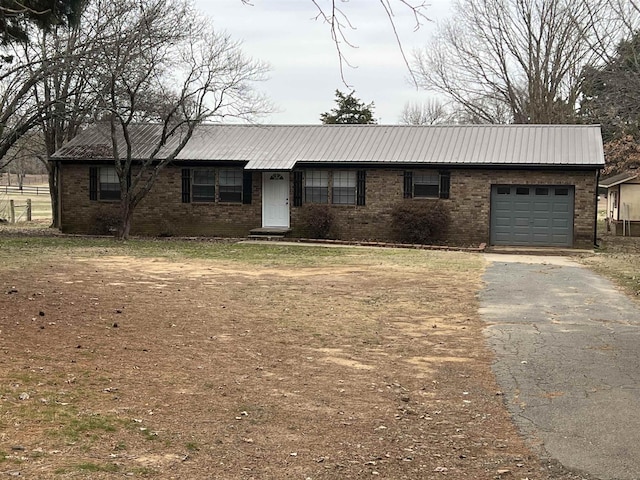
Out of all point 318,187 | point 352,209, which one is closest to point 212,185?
point 318,187

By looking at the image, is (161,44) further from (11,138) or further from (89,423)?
(89,423)

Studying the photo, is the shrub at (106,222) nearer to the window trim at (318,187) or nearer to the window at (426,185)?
the window trim at (318,187)

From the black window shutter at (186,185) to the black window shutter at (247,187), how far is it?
2.00m

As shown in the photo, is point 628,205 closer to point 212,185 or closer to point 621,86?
point 621,86

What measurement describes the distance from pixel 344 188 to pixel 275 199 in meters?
2.49

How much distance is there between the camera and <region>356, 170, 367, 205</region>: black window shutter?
2586 cm

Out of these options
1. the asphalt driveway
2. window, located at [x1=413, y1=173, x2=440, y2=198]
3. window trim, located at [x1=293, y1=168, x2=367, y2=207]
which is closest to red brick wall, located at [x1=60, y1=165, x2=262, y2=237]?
window trim, located at [x1=293, y1=168, x2=367, y2=207]

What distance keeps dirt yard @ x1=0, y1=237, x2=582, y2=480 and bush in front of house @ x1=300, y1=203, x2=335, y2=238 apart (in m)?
12.4

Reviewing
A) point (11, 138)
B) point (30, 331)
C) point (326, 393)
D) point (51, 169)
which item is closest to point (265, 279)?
point (30, 331)

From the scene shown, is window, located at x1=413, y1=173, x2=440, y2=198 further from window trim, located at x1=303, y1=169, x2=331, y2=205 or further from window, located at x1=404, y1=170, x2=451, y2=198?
window trim, located at x1=303, y1=169, x2=331, y2=205

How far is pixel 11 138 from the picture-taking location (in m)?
24.2

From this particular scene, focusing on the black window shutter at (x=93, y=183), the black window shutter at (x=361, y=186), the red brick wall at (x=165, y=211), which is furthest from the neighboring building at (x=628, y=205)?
the black window shutter at (x=93, y=183)

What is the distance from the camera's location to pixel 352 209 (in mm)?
26031

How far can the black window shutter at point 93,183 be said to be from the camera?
27375 millimetres
